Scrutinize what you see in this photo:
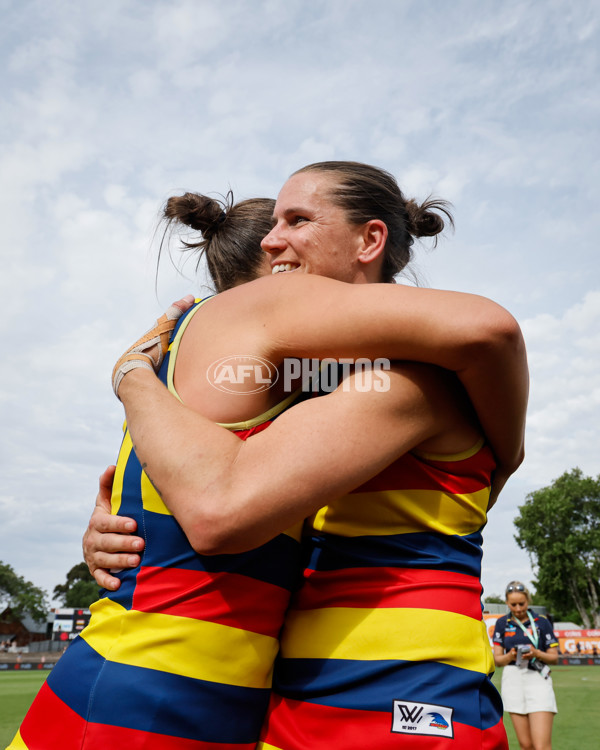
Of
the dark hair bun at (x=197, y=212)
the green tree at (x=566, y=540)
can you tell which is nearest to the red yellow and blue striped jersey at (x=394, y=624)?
the dark hair bun at (x=197, y=212)

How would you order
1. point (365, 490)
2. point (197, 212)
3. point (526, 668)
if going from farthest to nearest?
point (526, 668) → point (197, 212) → point (365, 490)

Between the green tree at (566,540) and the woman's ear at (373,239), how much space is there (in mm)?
51776

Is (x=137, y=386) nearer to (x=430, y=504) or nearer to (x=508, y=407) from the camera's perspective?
(x=430, y=504)

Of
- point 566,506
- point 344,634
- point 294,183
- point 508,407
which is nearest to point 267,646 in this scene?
point 344,634

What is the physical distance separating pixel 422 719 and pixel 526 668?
8430mm

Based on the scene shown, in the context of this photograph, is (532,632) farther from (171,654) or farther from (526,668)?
(171,654)

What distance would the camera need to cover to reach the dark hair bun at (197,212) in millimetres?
2926

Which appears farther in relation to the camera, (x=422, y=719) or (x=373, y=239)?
(x=373, y=239)

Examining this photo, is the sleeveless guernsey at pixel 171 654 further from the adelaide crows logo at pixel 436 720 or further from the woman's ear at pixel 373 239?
the woman's ear at pixel 373 239

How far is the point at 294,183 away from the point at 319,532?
1.29 metres

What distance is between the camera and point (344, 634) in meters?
1.64

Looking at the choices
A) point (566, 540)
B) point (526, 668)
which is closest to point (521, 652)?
point (526, 668)

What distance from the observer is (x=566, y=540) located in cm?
4909

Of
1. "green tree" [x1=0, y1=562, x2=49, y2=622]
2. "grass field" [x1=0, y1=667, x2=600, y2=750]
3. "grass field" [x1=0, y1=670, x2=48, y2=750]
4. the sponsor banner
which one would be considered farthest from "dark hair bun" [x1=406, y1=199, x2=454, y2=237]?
"green tree" [x1=0, y1=562, x2=49, y2=622]
